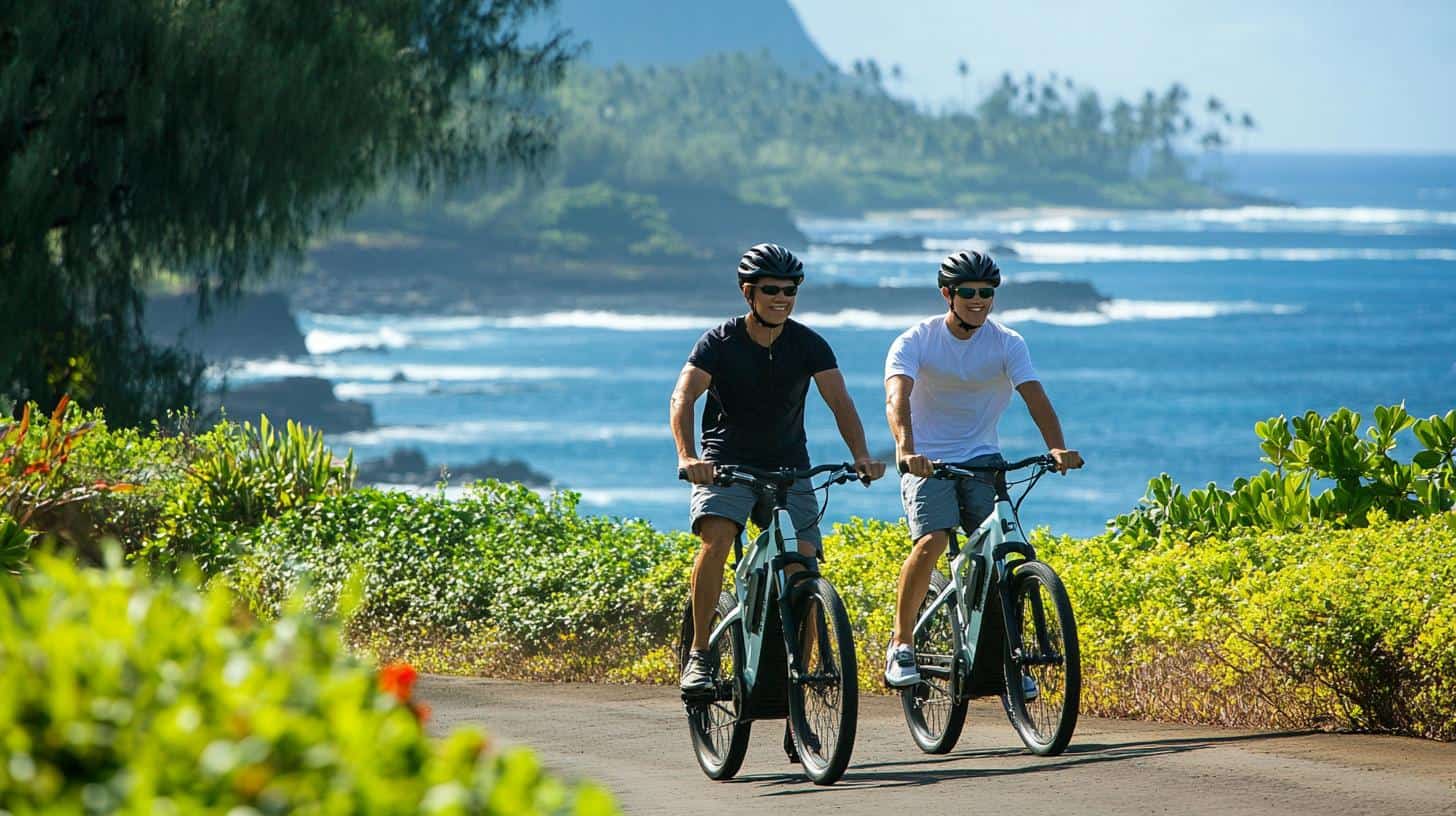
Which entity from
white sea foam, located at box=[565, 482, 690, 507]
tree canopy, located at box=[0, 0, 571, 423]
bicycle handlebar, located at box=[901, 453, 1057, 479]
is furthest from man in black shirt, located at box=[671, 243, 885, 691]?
white sea foam, located at box=[565, 482, 690, 507]

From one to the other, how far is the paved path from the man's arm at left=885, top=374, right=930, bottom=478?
3.54ft

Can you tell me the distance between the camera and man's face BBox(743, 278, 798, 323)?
21.9 feet

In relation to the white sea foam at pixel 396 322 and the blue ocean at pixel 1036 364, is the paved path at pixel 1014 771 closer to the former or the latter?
the blue ocean at pixel 1036 364

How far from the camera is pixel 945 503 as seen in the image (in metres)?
7.20

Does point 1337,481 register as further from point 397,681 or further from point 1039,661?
point 397,681

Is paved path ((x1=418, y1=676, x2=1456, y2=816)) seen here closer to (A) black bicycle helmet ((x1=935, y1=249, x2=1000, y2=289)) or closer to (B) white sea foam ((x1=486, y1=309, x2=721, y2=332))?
(A) black bicycle helmet ((x1=935, y1=249, x2=1000, y2=289))

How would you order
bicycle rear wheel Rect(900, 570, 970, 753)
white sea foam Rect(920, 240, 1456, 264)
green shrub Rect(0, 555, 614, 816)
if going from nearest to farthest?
green shrub Rect(0, 555, 614, 816) < bicycle rear wheel Rect(900, 570, 970, 753) < white sea foam Rect(920, 240, 1456, 264)

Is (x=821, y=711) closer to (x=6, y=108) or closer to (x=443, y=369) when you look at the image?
(x=6, y=108)

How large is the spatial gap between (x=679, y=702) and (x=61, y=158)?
1088cm

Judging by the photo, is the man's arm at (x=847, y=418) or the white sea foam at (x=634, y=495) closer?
the man's arm at (x=847, y=418)

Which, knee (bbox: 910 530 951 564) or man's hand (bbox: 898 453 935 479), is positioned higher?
man's hand (bbox: 898 453 935 479)

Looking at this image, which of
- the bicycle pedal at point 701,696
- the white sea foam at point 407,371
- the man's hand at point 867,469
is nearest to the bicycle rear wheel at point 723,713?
the bicycle pedal at point 701,696

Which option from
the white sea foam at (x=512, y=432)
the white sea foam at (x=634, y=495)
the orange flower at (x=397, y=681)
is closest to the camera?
the orange flower at (x=397, y=681)

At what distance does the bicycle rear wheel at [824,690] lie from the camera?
20.1 feet
